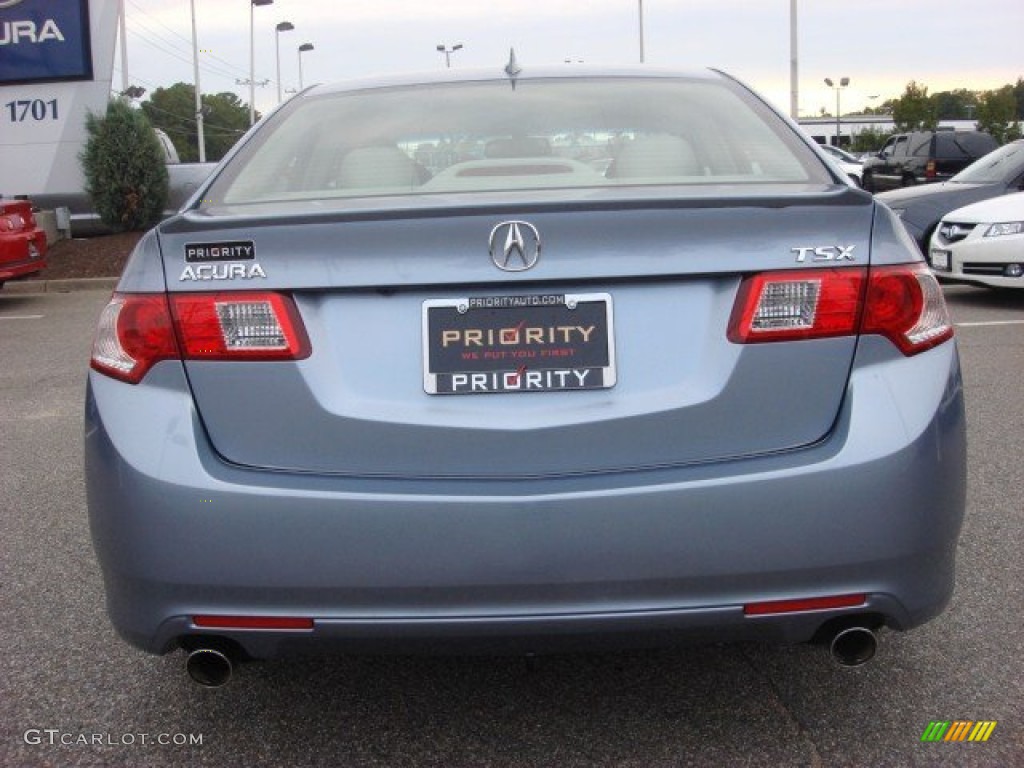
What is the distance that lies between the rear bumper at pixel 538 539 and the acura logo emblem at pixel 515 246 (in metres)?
0.42

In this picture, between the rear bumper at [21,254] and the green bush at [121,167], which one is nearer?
the rear bumper at [21,254]

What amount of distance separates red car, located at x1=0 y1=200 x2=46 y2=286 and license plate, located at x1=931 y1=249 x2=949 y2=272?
9.26m

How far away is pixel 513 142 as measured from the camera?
10.6 ft

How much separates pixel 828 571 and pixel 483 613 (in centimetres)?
67

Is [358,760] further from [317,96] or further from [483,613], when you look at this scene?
[317,96]

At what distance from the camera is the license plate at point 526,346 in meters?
2.35

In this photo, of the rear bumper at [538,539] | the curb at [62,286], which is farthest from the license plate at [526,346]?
the curb at [62,286]

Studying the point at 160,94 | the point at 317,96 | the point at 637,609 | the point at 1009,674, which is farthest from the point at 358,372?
the point at 160,94

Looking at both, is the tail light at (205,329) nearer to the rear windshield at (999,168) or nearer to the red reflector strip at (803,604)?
the red reflector strip at (803,604)

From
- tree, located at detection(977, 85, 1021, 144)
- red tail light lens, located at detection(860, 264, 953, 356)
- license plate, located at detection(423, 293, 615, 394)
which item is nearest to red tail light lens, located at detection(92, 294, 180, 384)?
license plate, located at detection(423, 293, 615, 394)

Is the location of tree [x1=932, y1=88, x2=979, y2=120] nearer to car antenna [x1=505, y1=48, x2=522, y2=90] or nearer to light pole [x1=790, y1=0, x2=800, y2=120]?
light pole [x1=790, y1=0, x2=800, y2=120]

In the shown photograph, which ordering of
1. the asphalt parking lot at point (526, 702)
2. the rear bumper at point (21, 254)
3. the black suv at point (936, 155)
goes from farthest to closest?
1. the black suv at point (936, 155)
2. the rear bumper at point (21, 254)
3. the asphalt parking lot at point (526, 702)

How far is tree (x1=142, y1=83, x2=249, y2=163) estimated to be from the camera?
106 m

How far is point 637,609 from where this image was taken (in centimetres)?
234
